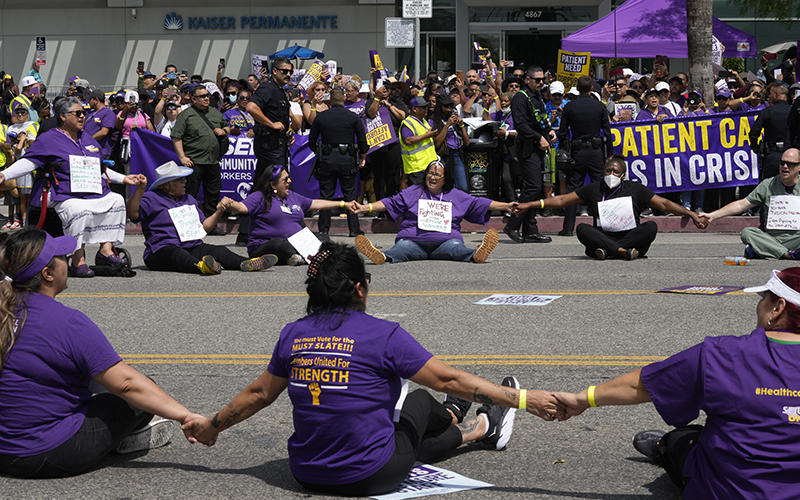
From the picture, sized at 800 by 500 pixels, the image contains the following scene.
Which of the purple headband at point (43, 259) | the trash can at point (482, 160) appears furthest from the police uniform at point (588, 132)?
the purple headband at point (43, 259)

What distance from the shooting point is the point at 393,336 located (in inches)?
161

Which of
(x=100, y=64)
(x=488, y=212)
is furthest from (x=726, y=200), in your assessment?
(x=100, y=64)

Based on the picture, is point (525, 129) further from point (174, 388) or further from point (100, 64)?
point (100, 64)

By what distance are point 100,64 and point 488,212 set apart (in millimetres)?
25817

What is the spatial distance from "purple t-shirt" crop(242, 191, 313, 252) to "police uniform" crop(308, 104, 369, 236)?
85.3 inches

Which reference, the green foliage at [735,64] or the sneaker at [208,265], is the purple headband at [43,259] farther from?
the green foliage at [735,64]

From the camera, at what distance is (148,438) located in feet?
16.0

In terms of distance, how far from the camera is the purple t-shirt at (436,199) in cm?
Answer: 1216

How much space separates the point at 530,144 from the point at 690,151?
3.50 meters

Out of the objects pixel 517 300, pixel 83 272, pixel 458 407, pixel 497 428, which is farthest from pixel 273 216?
pixel 497 428

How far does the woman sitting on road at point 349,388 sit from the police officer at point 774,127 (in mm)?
11670

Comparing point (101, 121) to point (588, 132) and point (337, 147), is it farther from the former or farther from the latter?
point (588, 132)

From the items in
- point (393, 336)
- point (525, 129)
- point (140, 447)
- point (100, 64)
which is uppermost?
point (100, 64)

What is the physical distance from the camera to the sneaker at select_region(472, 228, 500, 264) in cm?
1153
